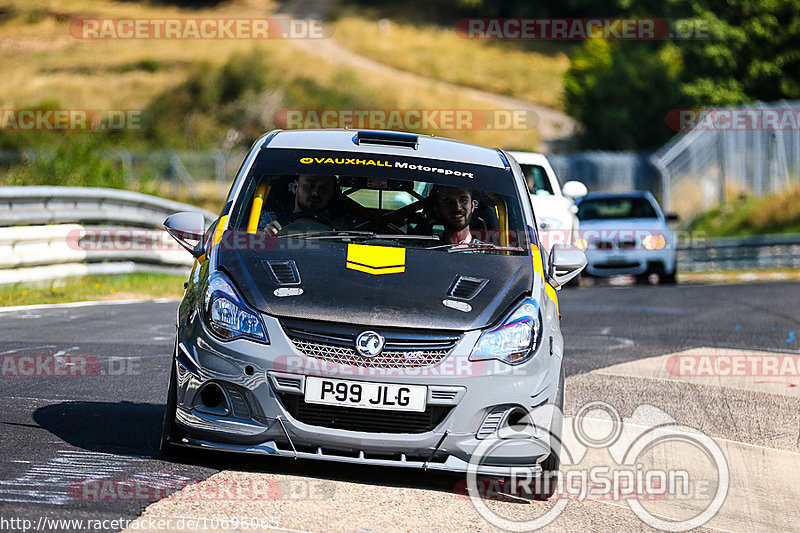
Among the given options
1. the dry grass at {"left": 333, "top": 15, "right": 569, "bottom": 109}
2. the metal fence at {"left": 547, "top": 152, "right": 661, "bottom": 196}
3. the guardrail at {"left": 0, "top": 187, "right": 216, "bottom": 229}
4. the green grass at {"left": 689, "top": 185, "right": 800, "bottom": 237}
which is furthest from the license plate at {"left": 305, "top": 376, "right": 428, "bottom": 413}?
the dry grass at {"left": 333, "top": 15, "right": 569, "bottom": 109}

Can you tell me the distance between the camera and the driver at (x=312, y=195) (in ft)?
22.2

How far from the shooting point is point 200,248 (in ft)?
21.8

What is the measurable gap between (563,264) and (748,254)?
21.7 meters

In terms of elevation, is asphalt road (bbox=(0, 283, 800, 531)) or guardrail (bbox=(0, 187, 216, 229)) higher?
guardrail (bbox=(0, 187, 216, 229))

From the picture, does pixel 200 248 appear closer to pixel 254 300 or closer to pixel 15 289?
pixel 254 300

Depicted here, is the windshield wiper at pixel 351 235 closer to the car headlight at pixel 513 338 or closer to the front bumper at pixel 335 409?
the car headlight at pixel 513 338

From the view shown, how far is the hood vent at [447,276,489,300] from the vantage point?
5.85 m

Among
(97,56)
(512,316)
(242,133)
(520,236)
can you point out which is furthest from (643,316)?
(97,56)

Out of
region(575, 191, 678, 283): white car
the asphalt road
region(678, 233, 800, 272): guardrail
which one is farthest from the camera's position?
region(678, 233, 800, 272): guardrail

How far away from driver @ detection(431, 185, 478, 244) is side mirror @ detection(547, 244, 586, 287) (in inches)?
18.6

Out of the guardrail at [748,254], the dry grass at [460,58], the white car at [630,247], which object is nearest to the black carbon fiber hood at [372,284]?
the white car at [630,247]

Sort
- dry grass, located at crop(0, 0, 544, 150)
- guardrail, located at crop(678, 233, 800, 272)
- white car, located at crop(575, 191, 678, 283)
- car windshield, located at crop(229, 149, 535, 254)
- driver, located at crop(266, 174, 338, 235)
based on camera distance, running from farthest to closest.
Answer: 1. dry grass, located at crop(0, 0, 544, 150)
2. guardrail, located at crop(678, 233, 800, 272)
3. white car, located at crop(575, 191, 678, 283)
4. driver, located at crop(266, 174, 338, 235)
5. car windshield, located at crop(229, 149, 535, 254)

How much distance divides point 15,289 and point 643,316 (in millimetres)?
7023

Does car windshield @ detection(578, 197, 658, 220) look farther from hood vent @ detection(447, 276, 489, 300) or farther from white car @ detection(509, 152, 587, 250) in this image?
hood vent @ detection(447, 276, 489, 300)
